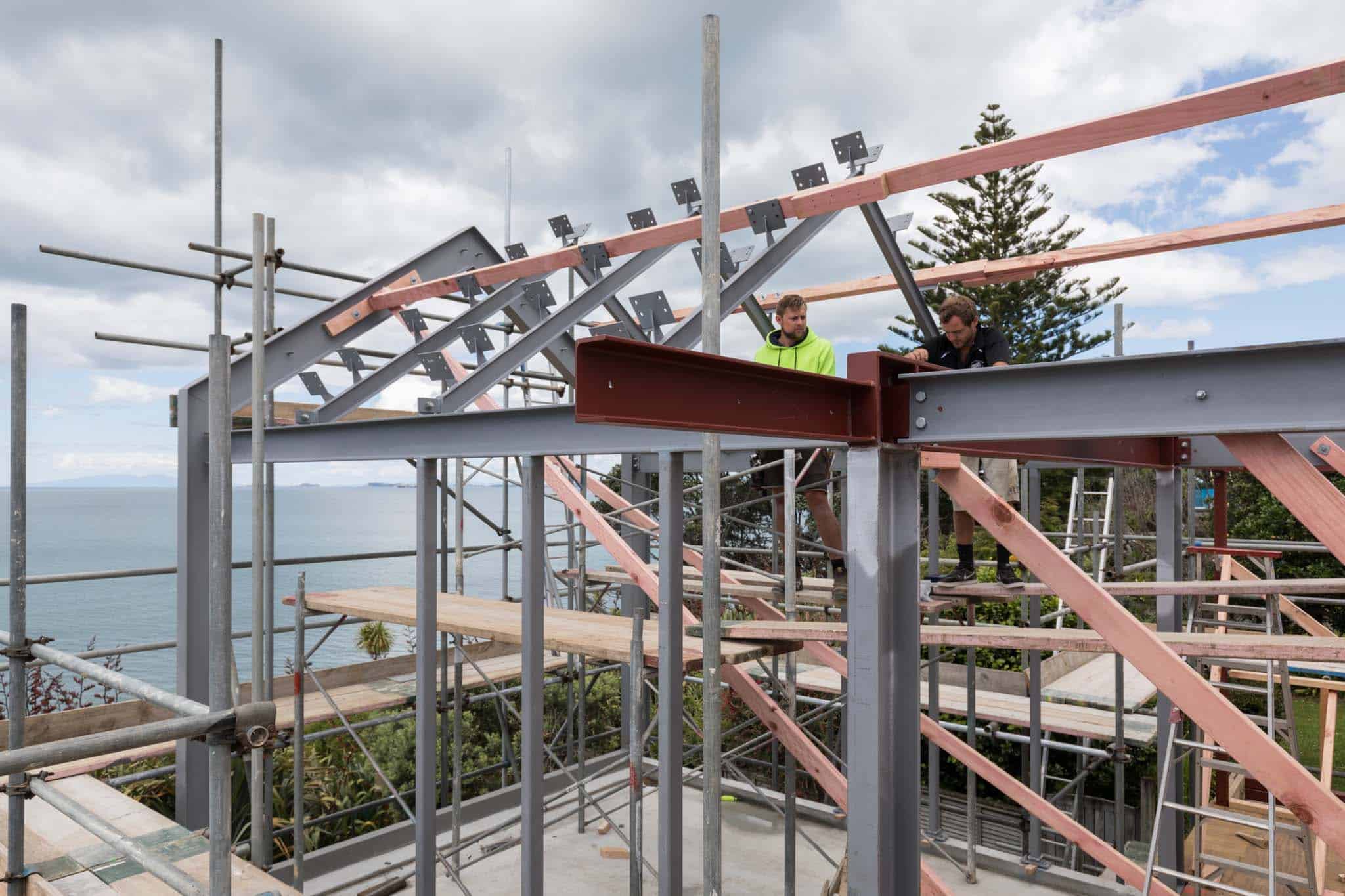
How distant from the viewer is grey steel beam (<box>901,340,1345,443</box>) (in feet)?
7.99

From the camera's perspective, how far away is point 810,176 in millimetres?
5406

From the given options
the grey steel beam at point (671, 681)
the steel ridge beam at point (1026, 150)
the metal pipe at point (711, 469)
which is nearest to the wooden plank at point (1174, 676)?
the metal pipe at point (711, 469)

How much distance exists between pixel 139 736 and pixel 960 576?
5.08m

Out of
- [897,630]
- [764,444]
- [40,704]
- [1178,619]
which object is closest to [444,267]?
[764,444]

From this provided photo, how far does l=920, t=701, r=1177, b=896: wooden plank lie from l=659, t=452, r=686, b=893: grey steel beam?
1.51 metres

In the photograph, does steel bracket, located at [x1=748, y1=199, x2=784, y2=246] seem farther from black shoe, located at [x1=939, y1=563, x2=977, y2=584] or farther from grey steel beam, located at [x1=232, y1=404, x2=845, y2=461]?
black shoe, located at [x1=939, y1=563, x2=977, y2=584]

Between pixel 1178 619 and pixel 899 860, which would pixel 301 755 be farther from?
pixel 1178 619

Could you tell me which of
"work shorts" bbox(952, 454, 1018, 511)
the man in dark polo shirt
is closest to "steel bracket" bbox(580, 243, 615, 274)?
the man in dark polo shirt

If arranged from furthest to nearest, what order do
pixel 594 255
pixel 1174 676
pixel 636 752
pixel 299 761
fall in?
pixel 594 255
pixel 299 761
pixel 636 752
pixel 1174 676

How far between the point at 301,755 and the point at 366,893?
1.46 m

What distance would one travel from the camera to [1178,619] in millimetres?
6262

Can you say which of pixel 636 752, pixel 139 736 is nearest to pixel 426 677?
pixel 636 752

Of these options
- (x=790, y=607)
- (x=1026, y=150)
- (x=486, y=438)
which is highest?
(x=1026, y=150)

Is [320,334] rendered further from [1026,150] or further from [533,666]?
[1026,150]
